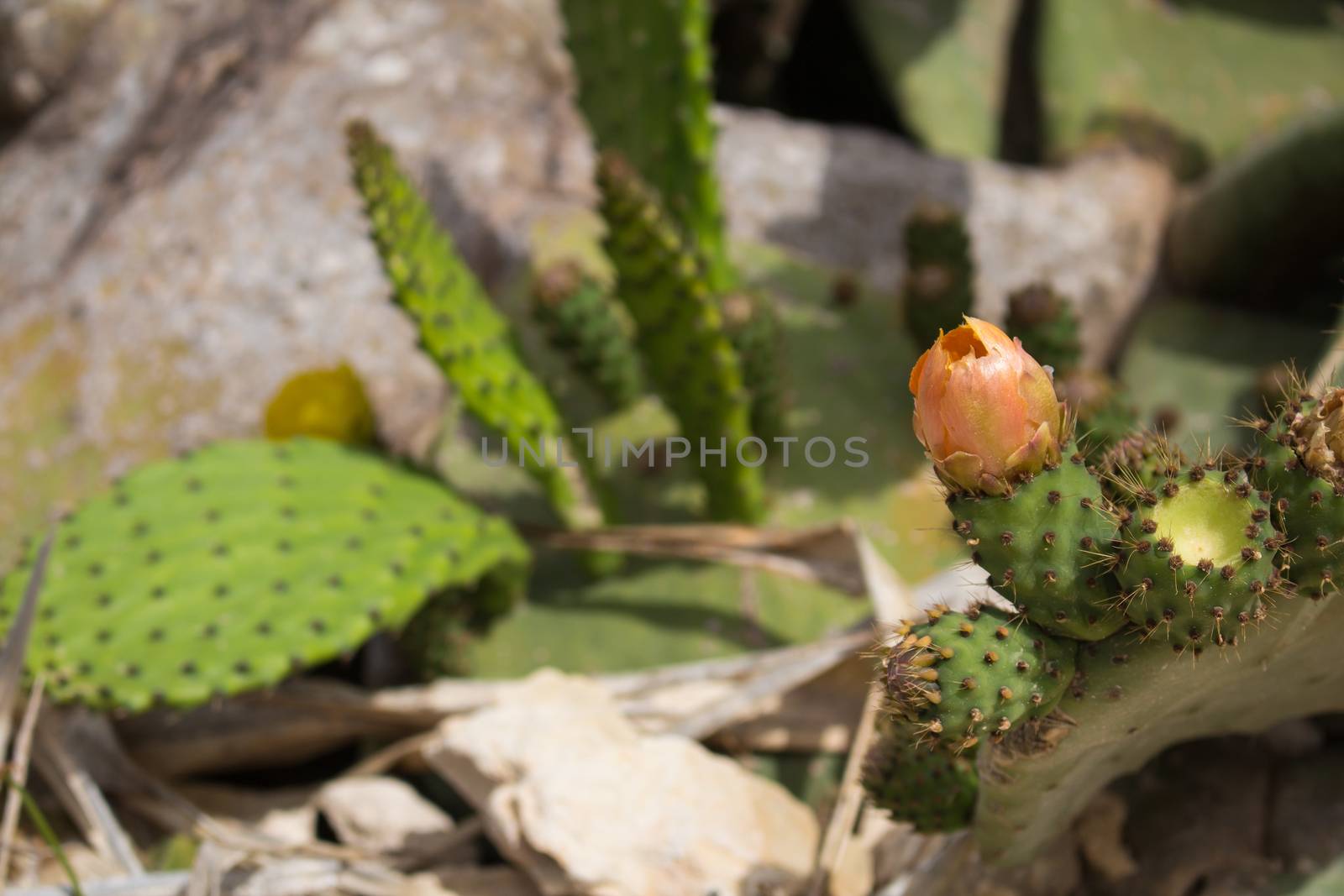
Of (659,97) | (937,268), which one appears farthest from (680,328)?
(937,268)

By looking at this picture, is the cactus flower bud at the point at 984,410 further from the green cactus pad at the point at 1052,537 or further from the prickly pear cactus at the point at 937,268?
the prickly pear cactus at the point at 937,268

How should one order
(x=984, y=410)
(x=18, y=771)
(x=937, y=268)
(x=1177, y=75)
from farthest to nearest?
(x=1177, y=75), (x=937, y=268), (x=18, y=771), (x=984, y=410)

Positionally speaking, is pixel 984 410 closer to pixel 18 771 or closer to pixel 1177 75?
pixel 18 771

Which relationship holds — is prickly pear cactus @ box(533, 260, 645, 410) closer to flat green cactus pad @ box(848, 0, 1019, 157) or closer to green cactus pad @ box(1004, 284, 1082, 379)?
green cactus pad @ box(1004, 284, 1082, 379)

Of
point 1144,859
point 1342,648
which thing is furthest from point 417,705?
point 1342,648

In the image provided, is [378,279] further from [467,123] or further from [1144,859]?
[1144,859]

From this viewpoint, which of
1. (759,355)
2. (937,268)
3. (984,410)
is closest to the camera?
(984,410)

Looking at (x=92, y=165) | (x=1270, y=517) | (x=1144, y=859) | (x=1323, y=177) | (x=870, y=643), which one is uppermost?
(x=92, y=165)
